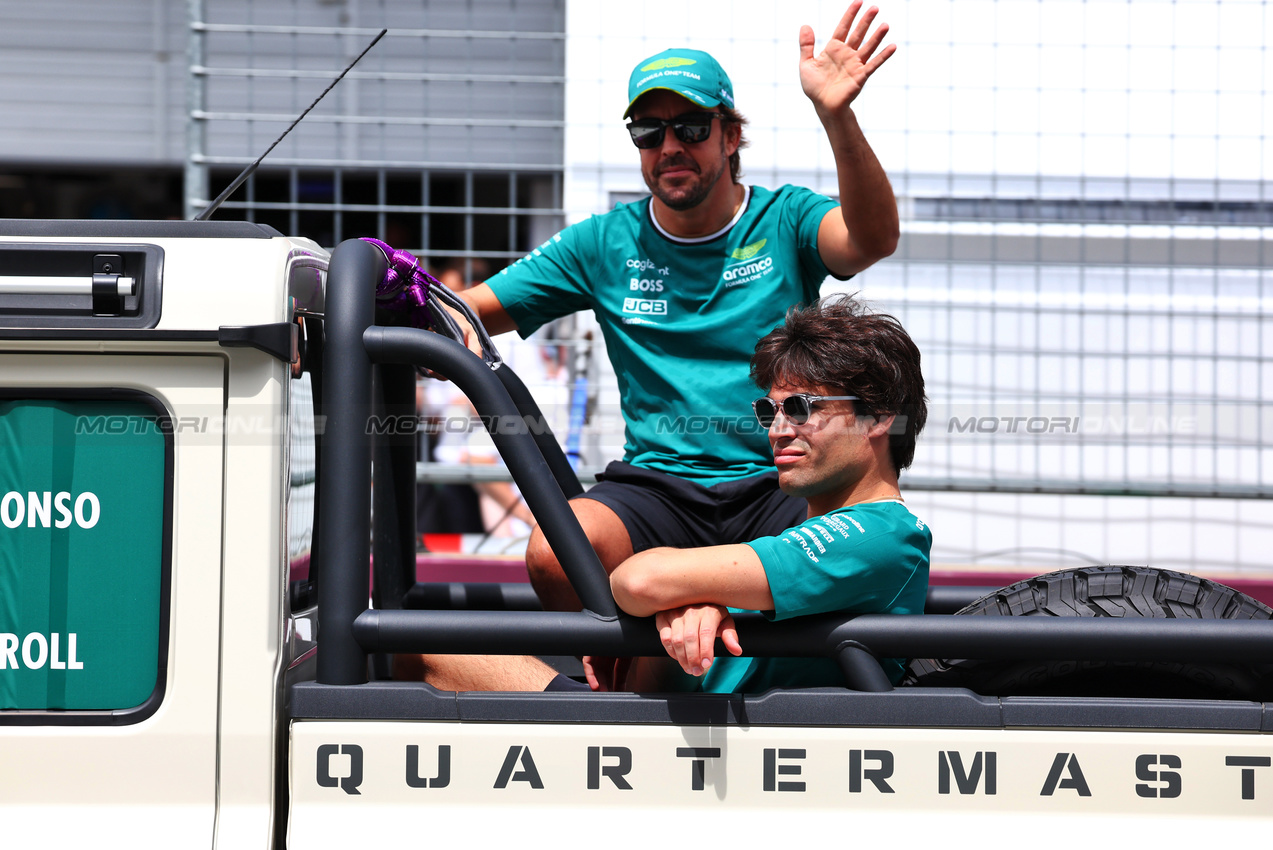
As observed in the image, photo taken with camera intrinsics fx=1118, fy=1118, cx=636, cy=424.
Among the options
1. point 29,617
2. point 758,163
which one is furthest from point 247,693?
point 758,163

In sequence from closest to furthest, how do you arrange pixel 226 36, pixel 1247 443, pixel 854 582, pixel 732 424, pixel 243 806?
1. pixel 243 806
2. pixel 854 582
3. pixel 732 424
4. pixel 1247 443
5. pixel 226 36

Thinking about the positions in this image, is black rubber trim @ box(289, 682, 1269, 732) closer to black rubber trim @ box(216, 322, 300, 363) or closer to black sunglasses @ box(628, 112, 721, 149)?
black rubber trim @ box(216, 322, 300, 363)

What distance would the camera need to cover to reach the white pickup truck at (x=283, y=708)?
1470mm

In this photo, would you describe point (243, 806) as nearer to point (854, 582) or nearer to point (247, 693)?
point (247, 693)

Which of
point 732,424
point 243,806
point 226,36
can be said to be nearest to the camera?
point 243,806

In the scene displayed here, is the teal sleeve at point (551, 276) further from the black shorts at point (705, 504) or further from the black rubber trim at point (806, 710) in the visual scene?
the black rubber trim at point (806, 710)

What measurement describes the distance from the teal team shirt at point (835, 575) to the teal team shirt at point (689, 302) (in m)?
0.66

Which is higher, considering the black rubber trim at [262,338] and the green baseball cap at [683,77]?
the green baseball cap at [683,77]

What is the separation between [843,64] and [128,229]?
1191 mm

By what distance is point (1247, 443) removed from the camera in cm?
448

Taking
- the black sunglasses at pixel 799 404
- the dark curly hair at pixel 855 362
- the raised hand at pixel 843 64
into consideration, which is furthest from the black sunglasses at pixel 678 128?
the black sunglasses at pixel 799 404

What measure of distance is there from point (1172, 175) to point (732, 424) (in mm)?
3059

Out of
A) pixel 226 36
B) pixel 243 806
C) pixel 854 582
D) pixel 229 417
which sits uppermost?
pixel 226 36

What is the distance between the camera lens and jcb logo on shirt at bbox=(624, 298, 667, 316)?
2.42 meters
